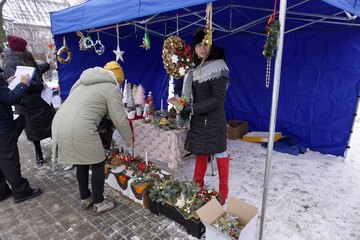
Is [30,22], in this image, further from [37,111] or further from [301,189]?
[301,189]

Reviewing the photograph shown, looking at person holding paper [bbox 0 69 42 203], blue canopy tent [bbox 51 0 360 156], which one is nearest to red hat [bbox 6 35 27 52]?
person holding paper [bbox 0 69 42 203]

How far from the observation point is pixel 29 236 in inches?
87.7

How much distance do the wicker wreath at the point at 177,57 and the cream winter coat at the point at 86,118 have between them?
2.40 feet

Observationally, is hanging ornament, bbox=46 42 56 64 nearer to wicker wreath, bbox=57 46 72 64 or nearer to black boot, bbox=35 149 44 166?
wicker wreath, bbox=57 46 72 64

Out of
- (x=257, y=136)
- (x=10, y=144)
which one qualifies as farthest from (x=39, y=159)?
(x=257, y=136)

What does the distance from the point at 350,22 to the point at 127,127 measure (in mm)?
3540

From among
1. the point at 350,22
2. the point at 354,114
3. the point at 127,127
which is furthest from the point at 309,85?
the point at 127,127

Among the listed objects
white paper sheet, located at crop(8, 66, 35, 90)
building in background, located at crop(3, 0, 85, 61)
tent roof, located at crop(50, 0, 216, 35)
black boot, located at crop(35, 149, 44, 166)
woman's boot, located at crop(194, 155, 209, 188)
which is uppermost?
building in background, located at crop(3, 0, 85, 61)

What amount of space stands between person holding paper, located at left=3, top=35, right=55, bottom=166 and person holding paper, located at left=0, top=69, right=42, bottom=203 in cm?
58

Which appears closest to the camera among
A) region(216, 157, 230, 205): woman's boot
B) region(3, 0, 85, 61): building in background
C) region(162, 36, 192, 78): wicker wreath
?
region(216, 157, 230, 205): woman's boot

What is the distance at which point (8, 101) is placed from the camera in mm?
2295

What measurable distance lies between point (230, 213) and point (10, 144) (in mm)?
2348

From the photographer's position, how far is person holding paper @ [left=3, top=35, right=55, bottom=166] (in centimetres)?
292

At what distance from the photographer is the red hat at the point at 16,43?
287cm
